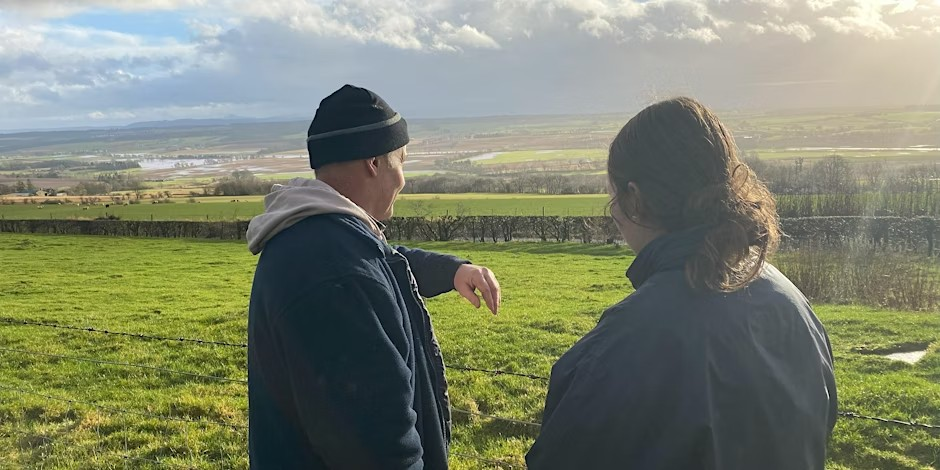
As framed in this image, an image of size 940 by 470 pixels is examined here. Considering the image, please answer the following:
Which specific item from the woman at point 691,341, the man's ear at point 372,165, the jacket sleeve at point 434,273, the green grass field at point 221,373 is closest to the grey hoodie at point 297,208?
the man's ear at point 372,165

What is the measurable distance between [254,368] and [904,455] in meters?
6.16

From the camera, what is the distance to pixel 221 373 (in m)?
9.28

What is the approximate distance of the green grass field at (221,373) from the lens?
611 centimetres

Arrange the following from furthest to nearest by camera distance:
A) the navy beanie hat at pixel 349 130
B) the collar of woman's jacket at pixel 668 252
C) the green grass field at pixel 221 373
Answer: the green grass field at pixel 221 373 < the navy beanie hat at pixel 349 130 < the collar of woman's jacket at pixel 668 252

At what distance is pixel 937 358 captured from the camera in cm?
956

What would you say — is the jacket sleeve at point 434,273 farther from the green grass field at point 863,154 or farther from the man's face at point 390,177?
the green grass field at point 863,154

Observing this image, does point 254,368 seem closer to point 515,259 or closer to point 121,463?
point 121,463

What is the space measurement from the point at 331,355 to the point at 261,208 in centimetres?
4724

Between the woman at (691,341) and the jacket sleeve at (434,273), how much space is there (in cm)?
100

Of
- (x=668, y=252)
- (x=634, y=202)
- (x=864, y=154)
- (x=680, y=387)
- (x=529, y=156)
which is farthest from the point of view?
(x=529, y=156)

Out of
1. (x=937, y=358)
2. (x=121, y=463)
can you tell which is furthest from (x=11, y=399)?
(x=937, y=358)

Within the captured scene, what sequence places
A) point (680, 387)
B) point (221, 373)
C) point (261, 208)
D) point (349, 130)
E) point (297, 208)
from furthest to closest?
point (261, 208) < point (221, 373) < point (349, 130) < point (297, 208) < point (680, 387)

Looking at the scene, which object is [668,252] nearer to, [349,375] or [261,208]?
[349,375]

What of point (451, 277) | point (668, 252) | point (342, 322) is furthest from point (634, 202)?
point (451, 277)
